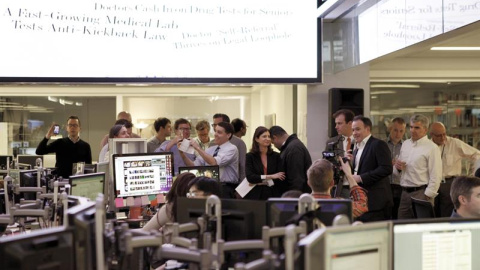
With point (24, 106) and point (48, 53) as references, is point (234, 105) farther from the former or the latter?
point (48, 53)

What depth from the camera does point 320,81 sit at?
27.3 feet

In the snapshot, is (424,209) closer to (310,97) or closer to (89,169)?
(89,169)

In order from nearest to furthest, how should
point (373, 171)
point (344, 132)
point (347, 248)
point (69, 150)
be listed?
point (347, 248), point (373, 171), point (344, 132), point (69, 150)

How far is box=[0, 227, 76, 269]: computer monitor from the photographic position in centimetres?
198

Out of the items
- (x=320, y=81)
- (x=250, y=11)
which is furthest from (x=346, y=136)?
(x=250, y=11)

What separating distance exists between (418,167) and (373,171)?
1420mm

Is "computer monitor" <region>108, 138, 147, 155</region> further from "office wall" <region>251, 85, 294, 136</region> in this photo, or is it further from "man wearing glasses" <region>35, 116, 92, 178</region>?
"office wall" <region>251, 85, 294, 136</region>

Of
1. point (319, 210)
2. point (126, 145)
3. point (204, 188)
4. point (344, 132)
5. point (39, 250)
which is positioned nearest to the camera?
point (39, 250)

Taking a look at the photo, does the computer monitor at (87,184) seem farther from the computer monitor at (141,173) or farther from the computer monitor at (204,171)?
the computer monitor at (204,171)

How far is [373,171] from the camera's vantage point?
573cm

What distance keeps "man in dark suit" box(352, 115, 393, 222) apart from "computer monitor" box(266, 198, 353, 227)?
259 centimetres

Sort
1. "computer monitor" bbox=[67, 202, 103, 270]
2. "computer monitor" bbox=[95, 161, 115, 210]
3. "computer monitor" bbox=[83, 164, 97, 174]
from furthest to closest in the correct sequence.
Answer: "computer monitor" bbox=[83, 164, 97, 174] < "computer monitor" bbox=[95, 161, 115, 210] < "computer monitor" bbox=[67, 202, 103, 270]

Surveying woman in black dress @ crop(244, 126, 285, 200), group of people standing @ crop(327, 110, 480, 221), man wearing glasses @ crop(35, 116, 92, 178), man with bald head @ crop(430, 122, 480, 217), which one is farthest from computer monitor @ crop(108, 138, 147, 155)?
man with bald head @ crop(430, 122, 480, 217)

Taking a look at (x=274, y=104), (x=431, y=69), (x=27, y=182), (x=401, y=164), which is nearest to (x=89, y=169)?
(x=27, y=182)
